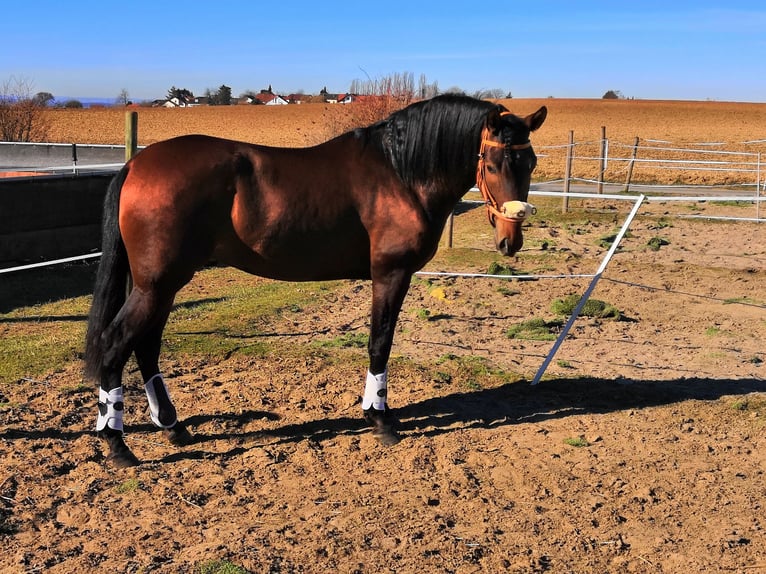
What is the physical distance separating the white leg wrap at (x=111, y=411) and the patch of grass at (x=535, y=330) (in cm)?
364

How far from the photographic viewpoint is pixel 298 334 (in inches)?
249

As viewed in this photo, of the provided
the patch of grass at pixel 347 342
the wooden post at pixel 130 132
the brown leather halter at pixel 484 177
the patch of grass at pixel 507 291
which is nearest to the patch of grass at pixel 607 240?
the patch of grass at pixel 507 291

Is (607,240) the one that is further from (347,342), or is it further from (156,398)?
(156,398)

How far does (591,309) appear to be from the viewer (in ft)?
23.1

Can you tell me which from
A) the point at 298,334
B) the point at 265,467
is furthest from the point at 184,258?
the point at 298,334

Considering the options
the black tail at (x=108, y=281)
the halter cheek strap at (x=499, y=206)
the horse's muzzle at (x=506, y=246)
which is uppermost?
the halter cheek strap at (x=499, y=206)

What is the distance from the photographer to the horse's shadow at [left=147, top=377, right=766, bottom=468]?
4227 millimetres

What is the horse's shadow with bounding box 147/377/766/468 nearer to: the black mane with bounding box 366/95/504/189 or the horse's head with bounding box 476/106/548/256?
the horse's head with bounding box 476/106/548/256

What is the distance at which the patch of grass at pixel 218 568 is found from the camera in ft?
8.89

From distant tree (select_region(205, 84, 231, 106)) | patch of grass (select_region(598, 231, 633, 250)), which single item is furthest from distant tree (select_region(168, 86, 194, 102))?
patch of grass (select_region(598, 231, 633, 250))

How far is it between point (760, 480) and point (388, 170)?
257 centimetres

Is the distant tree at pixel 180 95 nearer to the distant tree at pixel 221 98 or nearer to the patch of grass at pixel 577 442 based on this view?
the distant tree at pixel 221 98

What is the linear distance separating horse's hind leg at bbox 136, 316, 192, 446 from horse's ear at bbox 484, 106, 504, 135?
2084 millimetres

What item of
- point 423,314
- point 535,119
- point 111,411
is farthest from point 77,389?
point 535,119
